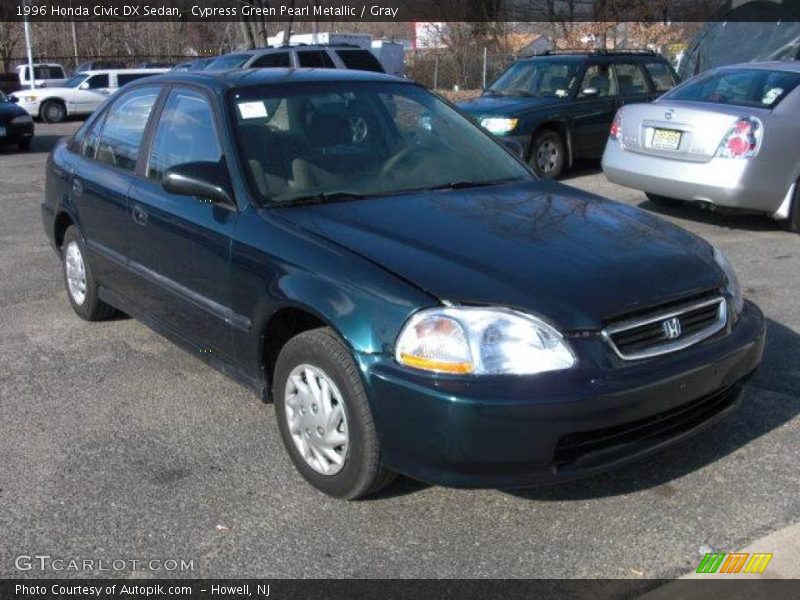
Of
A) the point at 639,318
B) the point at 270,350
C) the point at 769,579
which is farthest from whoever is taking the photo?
the point at 270,350

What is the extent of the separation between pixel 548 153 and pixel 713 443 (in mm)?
7899

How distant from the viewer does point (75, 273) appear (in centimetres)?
575

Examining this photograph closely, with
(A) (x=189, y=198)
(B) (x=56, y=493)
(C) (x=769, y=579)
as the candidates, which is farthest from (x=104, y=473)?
(C) (x=769, y=579)

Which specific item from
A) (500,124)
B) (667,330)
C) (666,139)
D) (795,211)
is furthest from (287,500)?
(500,124)

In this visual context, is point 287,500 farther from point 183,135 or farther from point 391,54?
point 391,54

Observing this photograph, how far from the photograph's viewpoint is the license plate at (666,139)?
7957 mm

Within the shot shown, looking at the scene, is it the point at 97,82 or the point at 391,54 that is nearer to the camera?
the point at 97,82

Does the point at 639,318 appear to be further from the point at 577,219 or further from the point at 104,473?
the point at 104,473

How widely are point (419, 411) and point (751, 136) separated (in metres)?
5.69

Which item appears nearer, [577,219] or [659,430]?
[659,430]

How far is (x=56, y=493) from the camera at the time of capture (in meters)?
3.55

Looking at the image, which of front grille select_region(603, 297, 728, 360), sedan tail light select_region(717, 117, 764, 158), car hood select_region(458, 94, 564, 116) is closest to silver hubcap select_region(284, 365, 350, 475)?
front grille select_region(603, 297, 728, 360)

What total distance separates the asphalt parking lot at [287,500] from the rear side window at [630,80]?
802cm

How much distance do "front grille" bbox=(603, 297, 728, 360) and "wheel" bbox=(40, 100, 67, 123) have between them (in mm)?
25941
